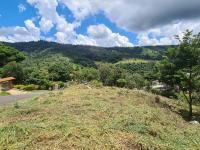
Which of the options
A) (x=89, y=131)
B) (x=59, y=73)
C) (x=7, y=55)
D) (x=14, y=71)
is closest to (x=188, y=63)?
(x=89, y=131)

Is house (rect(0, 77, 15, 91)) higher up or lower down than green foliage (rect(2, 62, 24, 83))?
lower down

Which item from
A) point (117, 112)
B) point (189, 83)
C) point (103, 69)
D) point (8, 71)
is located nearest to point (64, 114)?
point (117, 112)

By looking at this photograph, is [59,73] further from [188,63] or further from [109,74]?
[188,63]

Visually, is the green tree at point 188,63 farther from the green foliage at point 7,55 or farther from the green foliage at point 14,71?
the green foliage at point 7,55

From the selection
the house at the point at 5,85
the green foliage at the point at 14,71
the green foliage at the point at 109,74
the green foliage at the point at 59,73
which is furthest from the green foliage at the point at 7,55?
the house at the point at 5,85

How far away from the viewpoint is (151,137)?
12.1 meters

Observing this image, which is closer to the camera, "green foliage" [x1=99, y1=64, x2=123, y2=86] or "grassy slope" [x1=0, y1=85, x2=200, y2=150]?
"grassy slope" [x1=0, y1=85, x2=200, y2=150]

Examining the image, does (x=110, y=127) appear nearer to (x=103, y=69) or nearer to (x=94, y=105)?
(x=94, y=105)

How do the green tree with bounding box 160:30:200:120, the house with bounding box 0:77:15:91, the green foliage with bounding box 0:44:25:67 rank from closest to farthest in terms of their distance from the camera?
the green tree with bounding box 160:30:200:120
the house with bounding box 0:77:15:91
the green foliage with bounding box 0:44:25:67

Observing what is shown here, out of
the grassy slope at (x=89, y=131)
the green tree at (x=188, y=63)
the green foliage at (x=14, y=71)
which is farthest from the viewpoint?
the green foliage at (x=14, y=71)

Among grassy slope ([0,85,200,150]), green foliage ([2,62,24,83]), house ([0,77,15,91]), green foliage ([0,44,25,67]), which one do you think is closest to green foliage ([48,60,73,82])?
green foliage ([0,44,25,67])

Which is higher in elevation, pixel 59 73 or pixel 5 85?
pixel 59 73

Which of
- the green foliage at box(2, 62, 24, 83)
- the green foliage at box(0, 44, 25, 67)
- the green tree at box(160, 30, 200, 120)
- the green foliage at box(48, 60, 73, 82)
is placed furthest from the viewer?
the green foliage at box(0, 44, 25, 67)

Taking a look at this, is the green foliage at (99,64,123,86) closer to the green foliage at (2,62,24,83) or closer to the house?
the green foliage at (2,62,24,83)
